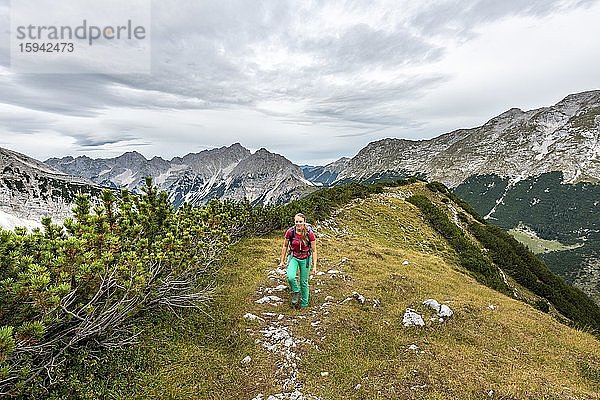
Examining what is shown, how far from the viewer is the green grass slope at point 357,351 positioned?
9031mm

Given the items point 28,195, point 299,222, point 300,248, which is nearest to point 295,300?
point 300,248

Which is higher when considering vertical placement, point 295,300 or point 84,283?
point 84,283

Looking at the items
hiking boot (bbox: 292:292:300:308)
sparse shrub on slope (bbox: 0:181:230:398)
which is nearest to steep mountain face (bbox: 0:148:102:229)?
sparse shrub on slope (bbox: 0:181:230:398)

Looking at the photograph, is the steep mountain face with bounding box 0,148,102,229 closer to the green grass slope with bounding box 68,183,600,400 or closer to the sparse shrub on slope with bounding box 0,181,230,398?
the sparse shrub on slope with bounding box 0,181,230,398

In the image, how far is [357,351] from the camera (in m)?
10.7

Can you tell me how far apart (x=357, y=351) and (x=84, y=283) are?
25.4ft

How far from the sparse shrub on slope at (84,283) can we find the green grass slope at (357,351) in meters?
0.91

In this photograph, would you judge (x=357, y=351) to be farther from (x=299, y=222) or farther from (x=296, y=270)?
(x=299, y=222)

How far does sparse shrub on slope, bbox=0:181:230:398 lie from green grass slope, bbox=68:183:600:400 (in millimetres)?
915

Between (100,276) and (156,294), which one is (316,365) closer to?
(156,294)

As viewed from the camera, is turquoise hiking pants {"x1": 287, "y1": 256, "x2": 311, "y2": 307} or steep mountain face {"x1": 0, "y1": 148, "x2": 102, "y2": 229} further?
steep mountain face {"x1": 0, "y1": 148, "x2": 102, "y2": 229}

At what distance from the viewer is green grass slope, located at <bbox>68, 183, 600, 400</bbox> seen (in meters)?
9.03

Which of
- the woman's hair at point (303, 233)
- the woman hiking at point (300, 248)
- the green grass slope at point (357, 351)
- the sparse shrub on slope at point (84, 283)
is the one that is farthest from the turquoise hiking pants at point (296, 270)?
the sparse shrub on slope at point (84, 283)

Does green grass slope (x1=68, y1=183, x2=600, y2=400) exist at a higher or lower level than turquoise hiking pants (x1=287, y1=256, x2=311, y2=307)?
lower
